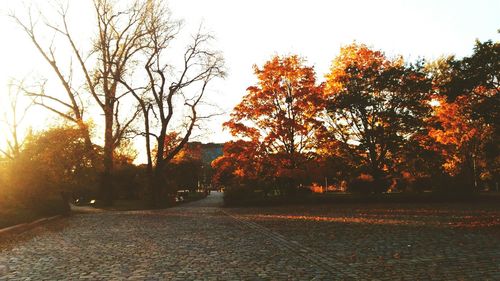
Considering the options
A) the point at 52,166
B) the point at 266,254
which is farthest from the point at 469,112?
the point at 52,166

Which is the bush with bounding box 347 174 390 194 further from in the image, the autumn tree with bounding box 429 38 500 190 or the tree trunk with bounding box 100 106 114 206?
the tree trunk with bounding box 100 106 114 206

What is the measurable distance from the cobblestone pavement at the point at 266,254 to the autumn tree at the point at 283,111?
1672 centimetres

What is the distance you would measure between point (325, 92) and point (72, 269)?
98.2ft

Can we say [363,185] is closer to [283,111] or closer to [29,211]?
[283,111]

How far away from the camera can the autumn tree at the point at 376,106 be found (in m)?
35.1

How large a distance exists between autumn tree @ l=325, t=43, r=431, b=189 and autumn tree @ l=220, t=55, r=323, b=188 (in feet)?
6.02

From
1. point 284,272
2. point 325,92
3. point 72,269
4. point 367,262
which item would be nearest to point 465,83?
point 325,92

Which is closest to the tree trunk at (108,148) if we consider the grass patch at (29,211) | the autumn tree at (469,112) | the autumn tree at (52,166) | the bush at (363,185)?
the autumn tree at (52,166)

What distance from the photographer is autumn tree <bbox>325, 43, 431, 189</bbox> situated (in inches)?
1380

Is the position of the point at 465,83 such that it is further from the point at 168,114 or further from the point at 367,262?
the point at 168,114

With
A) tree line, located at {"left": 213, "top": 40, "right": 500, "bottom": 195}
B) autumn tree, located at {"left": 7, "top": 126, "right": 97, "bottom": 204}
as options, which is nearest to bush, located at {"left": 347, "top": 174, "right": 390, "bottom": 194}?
tree line, located at {"left": 213, "top": 40, "right": 500, "bottom": 195}

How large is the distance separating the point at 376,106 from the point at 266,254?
26.7 meters

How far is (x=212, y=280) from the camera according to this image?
8312 millimetres

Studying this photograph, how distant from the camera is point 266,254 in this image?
37.3ft
